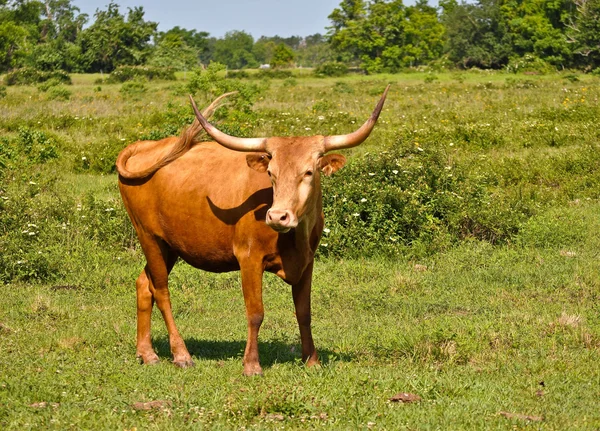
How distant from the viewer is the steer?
672cm

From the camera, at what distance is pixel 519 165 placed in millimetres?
17109

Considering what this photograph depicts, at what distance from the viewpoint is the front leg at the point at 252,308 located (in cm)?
696

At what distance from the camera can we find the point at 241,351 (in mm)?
7738

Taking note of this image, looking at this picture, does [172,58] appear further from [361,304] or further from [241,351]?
[241,351]

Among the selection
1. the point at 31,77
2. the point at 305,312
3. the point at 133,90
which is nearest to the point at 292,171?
the point at 305,312

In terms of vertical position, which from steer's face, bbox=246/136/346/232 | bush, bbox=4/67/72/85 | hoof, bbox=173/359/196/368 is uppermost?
bush, bbox=4/67/72/85

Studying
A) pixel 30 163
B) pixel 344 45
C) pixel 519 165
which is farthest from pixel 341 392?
pixel 344 45

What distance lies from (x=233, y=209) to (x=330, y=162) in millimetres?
898

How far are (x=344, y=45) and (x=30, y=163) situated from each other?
208 feet

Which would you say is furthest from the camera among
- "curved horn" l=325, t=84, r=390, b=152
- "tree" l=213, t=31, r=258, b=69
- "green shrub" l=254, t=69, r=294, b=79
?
"tree" l=213, t=31, r=258, b=69

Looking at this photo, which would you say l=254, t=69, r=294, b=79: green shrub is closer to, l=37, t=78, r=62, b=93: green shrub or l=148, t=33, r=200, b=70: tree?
l=148, t=33, r=200, b=70: tree

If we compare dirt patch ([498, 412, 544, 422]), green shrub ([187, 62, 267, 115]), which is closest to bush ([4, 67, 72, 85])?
green shrub ([187, 62, 267, 115])

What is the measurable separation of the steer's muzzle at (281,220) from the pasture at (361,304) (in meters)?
1.15

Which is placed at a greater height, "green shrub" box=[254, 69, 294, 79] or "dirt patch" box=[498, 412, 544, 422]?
"green shrub" box=[254, 69, 294, 79]
